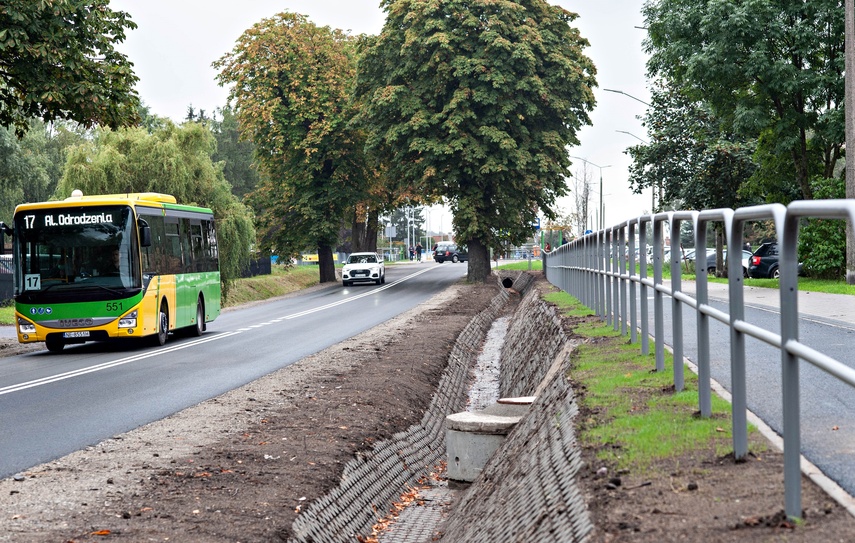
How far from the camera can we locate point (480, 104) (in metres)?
44.2

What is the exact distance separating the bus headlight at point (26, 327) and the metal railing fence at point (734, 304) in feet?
38.3

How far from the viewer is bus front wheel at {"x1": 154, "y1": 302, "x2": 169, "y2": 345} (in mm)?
21781

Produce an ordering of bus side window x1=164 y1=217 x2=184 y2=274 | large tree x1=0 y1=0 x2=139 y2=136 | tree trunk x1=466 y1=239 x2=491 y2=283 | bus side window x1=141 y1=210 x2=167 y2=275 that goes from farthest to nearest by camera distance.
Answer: tree trunk x1=466 y1=239 x2=491 y2=283, bus side window x1=164 y1=217 x2=184 y2=274, bus side window x1=141 y1=210 x2=167 y2=275, large tree x1=0 y1=0 x2=139 y2=136

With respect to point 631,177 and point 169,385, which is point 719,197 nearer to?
point 631,177

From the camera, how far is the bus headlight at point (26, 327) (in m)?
20.4

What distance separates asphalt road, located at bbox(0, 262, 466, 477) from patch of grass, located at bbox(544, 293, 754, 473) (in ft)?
15.0

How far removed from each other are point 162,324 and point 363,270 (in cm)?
3220

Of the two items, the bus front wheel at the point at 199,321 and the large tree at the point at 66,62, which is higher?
the large tree at the point at 66,62

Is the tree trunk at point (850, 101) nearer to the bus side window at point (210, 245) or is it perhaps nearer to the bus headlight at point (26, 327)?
the bus side window at point (210, 245)

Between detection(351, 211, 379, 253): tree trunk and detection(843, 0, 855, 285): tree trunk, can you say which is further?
detection(351, 211, 379, 253): tree trunk

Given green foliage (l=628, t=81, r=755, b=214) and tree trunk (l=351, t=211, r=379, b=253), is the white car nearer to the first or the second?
tree trunk (l=351, t=211, r=379, b=253)

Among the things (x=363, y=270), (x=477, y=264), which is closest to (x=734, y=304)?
(x=477, y=264)

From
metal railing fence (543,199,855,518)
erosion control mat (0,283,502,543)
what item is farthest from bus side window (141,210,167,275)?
metal railing fence (543,199,855,518)

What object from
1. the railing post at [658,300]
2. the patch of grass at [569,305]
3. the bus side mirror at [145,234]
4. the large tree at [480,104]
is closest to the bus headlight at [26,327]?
the bus side mirror at [145,234]
